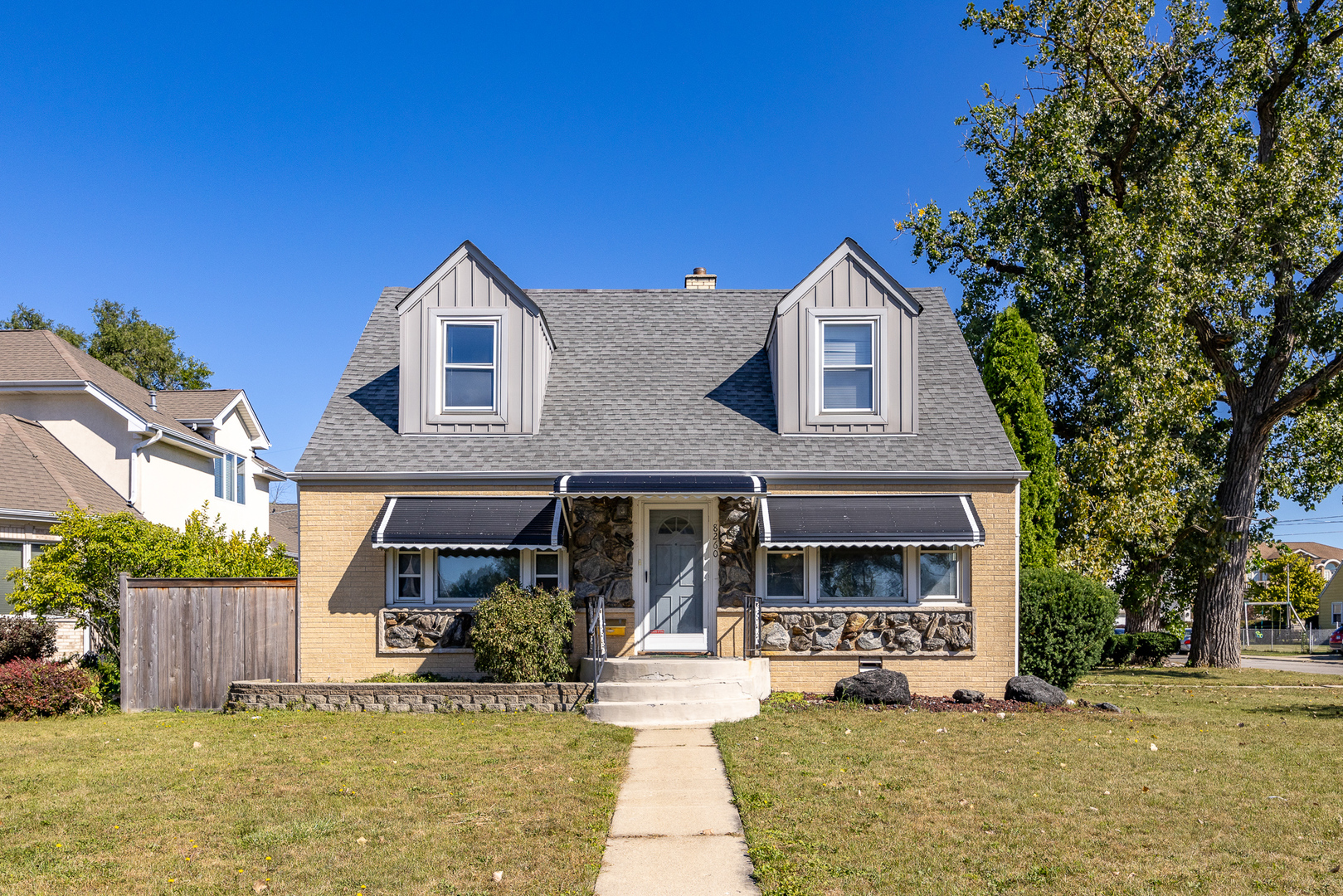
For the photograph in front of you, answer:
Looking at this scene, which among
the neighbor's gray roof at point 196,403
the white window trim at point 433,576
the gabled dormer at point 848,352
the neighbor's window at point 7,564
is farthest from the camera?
the neighbor's gray roof at point 196,403

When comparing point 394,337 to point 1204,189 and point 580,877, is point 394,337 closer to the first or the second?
point 580,877

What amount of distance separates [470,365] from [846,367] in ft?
20.2

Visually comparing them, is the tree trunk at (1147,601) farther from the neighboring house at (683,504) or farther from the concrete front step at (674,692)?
the concrete front step at (674,692)

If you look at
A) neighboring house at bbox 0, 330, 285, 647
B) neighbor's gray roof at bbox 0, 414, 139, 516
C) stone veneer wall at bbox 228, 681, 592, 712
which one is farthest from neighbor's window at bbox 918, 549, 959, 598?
neighboring house at bbox 0, 330, 285, 647

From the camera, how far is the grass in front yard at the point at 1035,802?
6035mm

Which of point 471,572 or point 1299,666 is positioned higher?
point 471,572

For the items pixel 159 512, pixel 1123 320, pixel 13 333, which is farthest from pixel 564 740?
pixel 13 333

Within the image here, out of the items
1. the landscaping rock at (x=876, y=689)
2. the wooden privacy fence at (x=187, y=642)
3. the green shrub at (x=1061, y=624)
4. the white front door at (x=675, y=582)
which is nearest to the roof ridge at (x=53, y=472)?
the wooden privacy fence at (x=187, y=642)

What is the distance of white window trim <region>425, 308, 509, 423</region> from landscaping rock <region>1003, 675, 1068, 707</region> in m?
8.84

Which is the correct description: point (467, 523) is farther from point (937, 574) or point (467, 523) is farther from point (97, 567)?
point (937, 574)

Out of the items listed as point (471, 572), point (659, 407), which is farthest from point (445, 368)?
point (659, 407)

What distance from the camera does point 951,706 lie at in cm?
1347

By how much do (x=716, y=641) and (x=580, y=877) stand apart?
8622 millimetres

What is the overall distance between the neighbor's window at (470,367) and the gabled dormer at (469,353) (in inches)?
0.5
